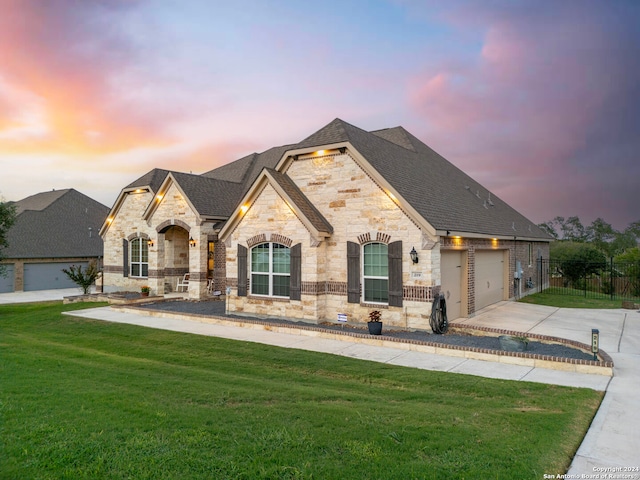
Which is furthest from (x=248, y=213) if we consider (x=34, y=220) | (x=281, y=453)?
(x=34, y=220)

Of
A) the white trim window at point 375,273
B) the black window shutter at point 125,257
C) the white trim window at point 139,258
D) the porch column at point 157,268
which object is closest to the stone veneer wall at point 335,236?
the white trim window at point 375,273

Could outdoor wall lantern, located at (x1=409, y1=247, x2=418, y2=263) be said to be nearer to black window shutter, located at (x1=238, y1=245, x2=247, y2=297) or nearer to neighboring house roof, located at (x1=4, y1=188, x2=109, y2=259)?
black window shutter, located at (x1=238, y1=245, x2=247, y2=297)

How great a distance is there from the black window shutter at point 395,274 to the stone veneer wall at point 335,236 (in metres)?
0.18

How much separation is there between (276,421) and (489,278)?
1541 cm

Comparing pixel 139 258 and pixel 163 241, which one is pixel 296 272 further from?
pixel 139 258

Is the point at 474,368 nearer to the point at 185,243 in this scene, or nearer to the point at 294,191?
the point at 294,191

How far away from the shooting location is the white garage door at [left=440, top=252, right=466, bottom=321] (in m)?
13.9

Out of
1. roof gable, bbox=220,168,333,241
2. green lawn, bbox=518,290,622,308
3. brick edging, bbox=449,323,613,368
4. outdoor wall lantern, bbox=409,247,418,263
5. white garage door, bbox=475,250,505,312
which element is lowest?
green lawn, bbox=518,290,622,308

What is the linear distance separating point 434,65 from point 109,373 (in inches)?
694

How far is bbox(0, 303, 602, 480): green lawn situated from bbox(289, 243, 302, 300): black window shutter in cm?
535

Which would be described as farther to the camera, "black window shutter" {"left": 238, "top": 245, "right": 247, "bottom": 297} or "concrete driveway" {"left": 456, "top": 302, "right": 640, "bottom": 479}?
"black window shutter" {"left": 238, "top": 245, "right": 247, "bottom": 297}

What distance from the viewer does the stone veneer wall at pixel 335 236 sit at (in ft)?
42.6

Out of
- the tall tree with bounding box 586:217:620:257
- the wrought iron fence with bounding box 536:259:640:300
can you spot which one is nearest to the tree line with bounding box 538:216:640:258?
the tall tree with bounding box 586:217:620:257

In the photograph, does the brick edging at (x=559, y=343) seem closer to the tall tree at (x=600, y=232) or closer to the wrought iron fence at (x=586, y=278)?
the wrought iron fence at (x=586, y=278)
